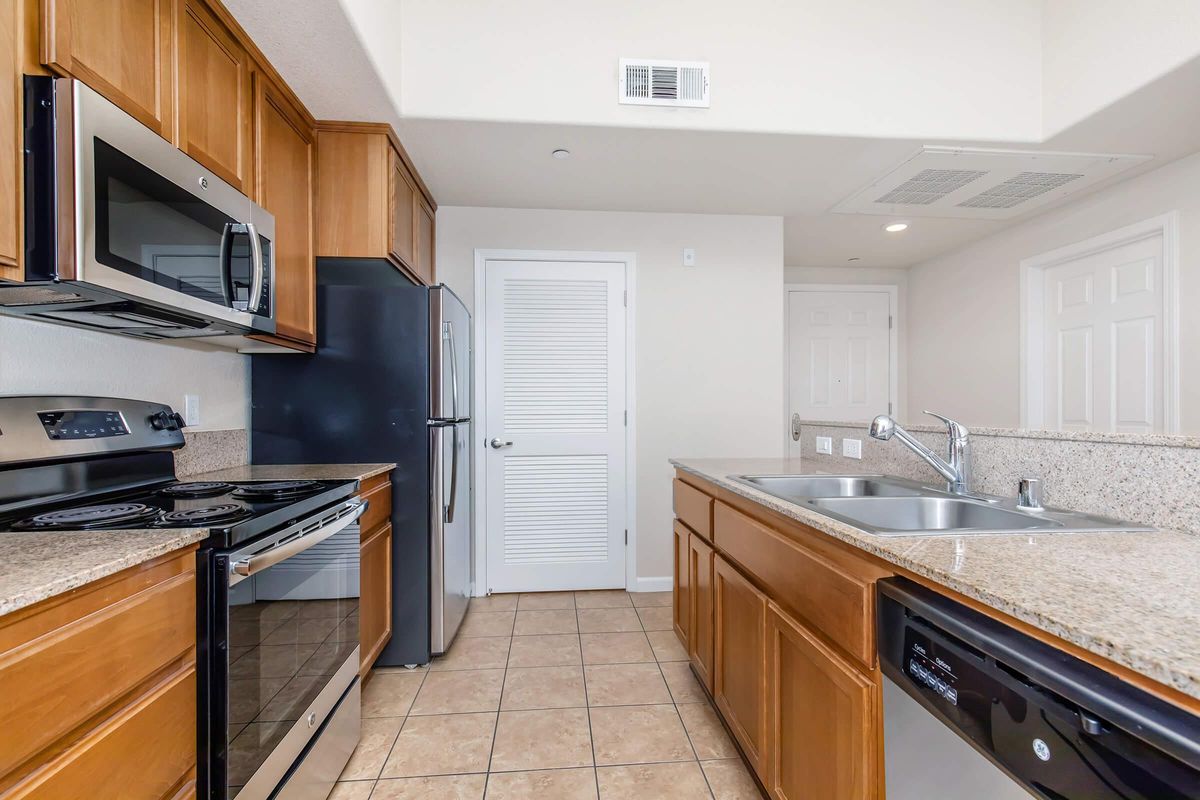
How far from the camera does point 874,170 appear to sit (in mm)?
2598

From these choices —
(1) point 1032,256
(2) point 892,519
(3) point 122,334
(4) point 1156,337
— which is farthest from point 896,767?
(1) point 1032,256

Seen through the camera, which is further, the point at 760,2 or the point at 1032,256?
the point at 1032,256

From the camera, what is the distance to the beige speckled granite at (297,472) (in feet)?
5.97

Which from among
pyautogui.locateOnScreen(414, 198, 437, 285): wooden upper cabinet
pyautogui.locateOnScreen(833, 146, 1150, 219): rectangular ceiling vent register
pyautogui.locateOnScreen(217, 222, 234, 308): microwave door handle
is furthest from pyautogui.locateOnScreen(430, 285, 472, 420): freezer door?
pyautogui.locateOnScreen(833, 146, 1150, 219): rectangular ceiling vent register

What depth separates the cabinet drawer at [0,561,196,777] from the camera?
0.67 meters

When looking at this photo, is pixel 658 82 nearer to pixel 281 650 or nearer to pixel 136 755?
pixel 281 650

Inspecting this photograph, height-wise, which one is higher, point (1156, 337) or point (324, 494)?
point (1156, 337)

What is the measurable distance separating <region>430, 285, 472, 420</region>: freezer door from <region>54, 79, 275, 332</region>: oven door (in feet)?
2.11

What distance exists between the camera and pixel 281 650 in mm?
1270

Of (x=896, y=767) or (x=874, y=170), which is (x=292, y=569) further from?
(x=874, y=170)

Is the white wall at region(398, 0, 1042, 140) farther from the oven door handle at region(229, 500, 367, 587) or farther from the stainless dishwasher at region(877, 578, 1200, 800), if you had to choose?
the stainless dishwasher at region(877, 578, 1200, 800)

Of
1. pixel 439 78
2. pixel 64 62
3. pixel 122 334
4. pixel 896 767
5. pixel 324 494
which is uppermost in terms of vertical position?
pixel 439 78

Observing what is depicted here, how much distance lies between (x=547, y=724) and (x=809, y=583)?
122cm

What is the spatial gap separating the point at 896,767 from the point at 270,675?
4.30ft
